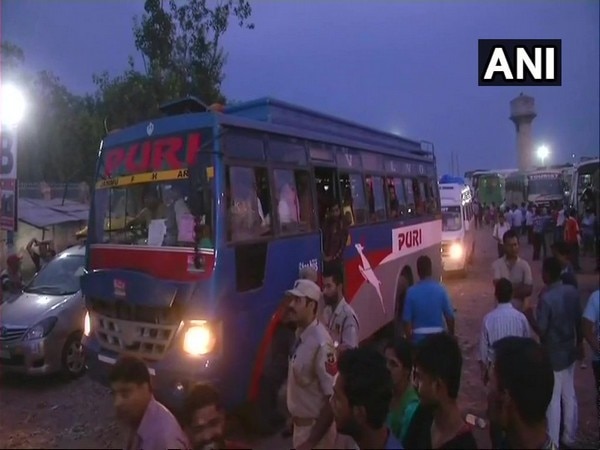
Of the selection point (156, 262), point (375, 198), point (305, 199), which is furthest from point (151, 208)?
point (375, 198)

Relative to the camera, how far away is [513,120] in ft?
180

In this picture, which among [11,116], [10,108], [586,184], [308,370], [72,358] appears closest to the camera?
[308,370]

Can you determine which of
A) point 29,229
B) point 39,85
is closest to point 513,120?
point 39,85

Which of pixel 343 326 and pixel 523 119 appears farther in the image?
pixel 523 119

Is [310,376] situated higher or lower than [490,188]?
lower

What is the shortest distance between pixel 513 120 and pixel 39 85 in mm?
46380

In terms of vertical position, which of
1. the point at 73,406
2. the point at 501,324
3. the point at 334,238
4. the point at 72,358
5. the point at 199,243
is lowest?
the point at 73,406

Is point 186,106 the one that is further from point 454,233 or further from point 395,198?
point 454,233

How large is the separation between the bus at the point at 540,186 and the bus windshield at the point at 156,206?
26736 millimetres

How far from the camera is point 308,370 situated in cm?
339

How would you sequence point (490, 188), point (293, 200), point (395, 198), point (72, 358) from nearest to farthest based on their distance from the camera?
point (293, 200)
point (72, 358)
point (395, 198)
point (490, 188)

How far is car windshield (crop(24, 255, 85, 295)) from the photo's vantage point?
24.3ft

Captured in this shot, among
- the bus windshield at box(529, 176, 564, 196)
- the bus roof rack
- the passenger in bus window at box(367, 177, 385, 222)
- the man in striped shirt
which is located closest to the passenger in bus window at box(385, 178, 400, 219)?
the passenger in bus window at box(367, 177, 385, 222)

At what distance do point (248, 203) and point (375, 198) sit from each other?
11.3 ft
